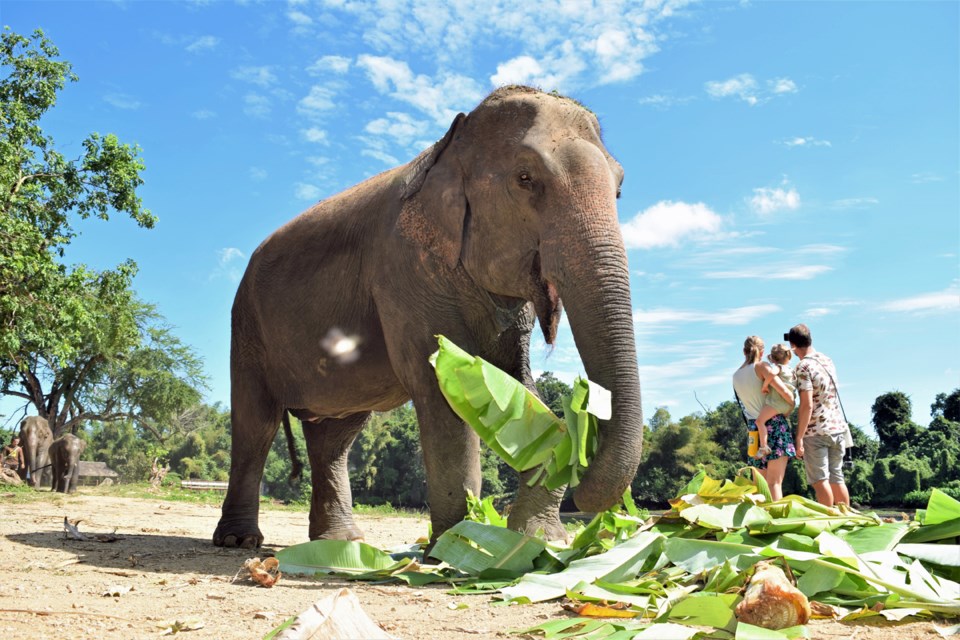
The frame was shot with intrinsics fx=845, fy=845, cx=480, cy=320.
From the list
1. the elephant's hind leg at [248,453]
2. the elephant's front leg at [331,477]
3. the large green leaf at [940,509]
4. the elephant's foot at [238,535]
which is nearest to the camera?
the large green leaf at [940,509]

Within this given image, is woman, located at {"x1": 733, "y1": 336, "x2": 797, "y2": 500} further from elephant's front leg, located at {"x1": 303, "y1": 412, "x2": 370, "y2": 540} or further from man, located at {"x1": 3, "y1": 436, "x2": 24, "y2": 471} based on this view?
man, located at {"x1": 3, "y1": 436, "x2": 24, "y2": 471}

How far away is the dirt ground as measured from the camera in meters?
3.23

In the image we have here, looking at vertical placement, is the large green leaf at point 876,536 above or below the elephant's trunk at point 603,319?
below

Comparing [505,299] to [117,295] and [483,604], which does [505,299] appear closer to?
[483,604]

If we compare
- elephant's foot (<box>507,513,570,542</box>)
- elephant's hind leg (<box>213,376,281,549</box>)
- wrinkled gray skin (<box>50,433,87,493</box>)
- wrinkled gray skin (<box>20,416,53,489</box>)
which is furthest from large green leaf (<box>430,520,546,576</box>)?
wrinkled gray skin (<box>20,416,53,489</box>)

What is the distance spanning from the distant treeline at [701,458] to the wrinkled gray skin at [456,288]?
1177cm

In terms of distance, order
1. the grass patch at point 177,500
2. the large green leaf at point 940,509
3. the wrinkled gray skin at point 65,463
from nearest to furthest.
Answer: the large green leaf at point 940,509
the grass patch at point 177,500
the wrinkled gray skin at point 65,463

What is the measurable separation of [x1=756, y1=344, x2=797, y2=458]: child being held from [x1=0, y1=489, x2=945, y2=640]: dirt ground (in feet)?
15.7

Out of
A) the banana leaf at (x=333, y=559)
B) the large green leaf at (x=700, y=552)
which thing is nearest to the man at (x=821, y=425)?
the large green leaf at (x=700, y=552)

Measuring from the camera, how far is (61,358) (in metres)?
20.5

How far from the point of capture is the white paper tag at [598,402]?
3.79m

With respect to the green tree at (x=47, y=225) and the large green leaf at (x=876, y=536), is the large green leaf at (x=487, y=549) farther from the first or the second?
the green tree at (x=47, y=225)

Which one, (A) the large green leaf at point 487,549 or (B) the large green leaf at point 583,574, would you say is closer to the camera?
(B) the large green leaf at point 583,574

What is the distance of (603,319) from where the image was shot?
14.9 feet
